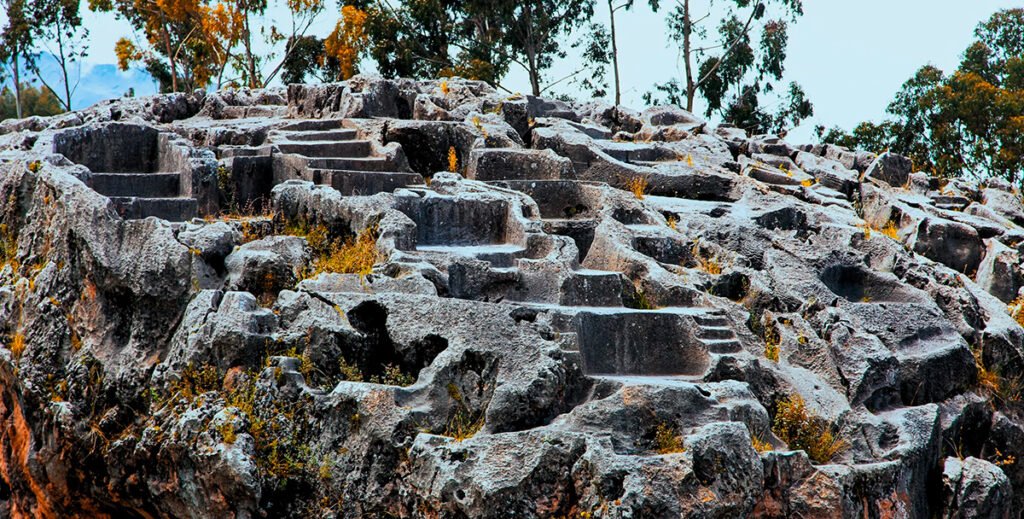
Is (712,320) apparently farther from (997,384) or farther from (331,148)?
(331,148)

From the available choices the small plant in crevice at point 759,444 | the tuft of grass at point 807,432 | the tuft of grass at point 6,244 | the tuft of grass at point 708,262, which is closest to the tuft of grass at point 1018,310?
the tuft of grass at point 708,262

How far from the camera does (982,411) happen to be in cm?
1255

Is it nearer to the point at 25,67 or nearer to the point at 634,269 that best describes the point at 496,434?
the point at 634,269

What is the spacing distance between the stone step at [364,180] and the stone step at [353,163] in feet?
1.88

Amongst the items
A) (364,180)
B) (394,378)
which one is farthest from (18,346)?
(364,180)

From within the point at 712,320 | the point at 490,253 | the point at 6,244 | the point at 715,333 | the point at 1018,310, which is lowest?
the point at 1018,310

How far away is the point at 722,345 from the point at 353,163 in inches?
278

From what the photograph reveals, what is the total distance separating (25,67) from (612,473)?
35.8 meters

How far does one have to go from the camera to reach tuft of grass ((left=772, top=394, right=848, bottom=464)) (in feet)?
34.5

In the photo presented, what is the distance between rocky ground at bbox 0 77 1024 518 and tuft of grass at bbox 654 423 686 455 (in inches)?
1.1

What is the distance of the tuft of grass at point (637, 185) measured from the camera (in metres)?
16.7

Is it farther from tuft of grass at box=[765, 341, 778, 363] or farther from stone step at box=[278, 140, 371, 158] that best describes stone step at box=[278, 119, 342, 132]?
tuft of grass at box=[765, 341, 778, 363]

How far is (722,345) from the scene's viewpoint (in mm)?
11352

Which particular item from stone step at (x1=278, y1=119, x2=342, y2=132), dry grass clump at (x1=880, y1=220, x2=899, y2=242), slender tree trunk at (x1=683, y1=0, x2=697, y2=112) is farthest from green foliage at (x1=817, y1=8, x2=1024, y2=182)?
stone step at (x1=278, y1=119, x2=342, y2=132)
